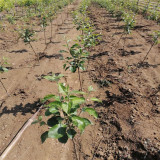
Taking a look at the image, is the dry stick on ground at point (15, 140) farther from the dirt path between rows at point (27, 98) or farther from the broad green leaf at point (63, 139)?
the broad green leaf at point (63, 139)

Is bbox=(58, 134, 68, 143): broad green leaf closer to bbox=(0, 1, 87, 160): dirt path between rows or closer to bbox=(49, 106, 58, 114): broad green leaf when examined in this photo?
bbox=(49, 106, 58, 114): broad green leaf

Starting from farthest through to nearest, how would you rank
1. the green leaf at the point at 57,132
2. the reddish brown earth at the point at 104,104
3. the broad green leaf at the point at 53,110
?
1. the reddish brown earth at the point at 104,104
2. the broad green leaf at the point at 53,110
3. the green leaf at the point at 57,132

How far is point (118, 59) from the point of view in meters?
5.31

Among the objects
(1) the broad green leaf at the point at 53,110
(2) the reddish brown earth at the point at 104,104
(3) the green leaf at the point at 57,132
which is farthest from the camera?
(2) the reddish brown earth at the point at 104,104

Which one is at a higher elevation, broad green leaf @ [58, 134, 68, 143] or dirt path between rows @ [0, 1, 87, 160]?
broad green leaf @ [58, 134, 68, 143]

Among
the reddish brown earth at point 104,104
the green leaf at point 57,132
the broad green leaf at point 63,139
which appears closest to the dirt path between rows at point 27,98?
the reddish brown earth at point 104,104

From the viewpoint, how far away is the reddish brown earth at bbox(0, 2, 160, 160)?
251cm

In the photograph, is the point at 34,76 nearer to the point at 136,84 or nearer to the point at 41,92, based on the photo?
the point at 41,92

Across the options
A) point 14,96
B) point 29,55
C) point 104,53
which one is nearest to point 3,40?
point 29,55

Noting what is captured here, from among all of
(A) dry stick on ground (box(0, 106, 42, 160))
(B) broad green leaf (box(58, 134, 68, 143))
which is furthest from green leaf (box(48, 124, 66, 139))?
(A) dry stick on ground (box(0, 106, 42, 160))

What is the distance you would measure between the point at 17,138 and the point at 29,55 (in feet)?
14.4

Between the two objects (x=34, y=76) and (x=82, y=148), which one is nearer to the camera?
(x=82, y=148)

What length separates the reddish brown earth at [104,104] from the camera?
2506 mm

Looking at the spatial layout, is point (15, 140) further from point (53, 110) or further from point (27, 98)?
point (53, 110)
